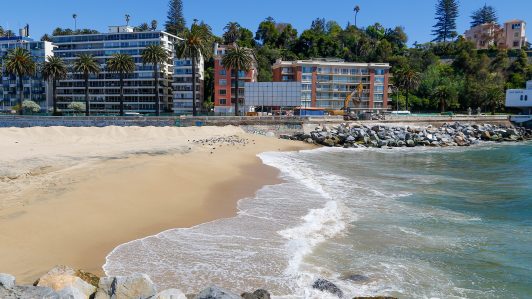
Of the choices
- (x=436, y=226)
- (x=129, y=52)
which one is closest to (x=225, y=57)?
(x=129, y=52)

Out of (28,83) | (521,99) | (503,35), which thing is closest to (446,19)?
(503,35)

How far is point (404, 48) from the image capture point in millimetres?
145125

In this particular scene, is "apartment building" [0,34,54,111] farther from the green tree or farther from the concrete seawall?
the green tree

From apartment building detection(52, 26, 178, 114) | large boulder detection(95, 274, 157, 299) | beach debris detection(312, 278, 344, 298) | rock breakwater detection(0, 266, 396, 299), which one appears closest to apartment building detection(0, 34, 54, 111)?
apartment building detection(52, 26, 178, 114)

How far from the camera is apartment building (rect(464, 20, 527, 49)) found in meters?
153

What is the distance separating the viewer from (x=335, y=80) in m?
101

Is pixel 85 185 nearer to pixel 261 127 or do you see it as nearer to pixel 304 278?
pixel 304 278

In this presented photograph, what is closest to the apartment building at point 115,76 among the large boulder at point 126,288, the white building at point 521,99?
the white building at point 521,99

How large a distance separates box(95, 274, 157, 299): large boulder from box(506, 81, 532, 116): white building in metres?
103

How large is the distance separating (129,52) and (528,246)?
11199 centimetres

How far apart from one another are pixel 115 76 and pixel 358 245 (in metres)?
110

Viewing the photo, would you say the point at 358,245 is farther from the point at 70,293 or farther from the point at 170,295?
the point at 70,293

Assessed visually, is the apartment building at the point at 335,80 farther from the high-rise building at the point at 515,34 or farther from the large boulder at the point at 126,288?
the large boulder at the point at 126,288

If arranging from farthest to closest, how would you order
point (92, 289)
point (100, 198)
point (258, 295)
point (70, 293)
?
1. point (100, 198)
2. point (258, 295)
3. point (92, 289)
4. point (70, 293)
